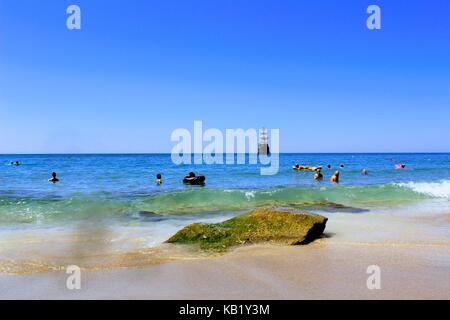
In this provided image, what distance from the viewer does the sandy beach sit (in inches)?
228

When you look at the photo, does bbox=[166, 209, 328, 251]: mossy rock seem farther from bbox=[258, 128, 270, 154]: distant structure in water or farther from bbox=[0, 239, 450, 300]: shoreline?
bbox=[258, 128, 270, 154]: distant structure in water

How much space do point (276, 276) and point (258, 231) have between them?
289cm

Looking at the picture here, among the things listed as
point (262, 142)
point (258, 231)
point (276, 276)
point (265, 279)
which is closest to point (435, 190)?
point (258, 231)

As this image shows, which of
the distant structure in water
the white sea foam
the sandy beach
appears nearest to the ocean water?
the white sea foam

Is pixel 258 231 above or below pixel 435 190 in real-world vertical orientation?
above

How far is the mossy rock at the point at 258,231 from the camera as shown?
9055mm

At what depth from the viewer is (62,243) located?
974cm

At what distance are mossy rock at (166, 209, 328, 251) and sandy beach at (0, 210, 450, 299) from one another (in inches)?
14.8

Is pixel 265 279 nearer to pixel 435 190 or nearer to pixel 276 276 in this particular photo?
pixel 276 276

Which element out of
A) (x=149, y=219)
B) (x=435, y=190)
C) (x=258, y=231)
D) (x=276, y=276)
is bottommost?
(x=435, y=190)

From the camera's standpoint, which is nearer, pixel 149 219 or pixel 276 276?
pixel 276 276

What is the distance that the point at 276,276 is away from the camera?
6.64 metres

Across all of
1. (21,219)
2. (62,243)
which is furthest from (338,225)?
(21,219)
